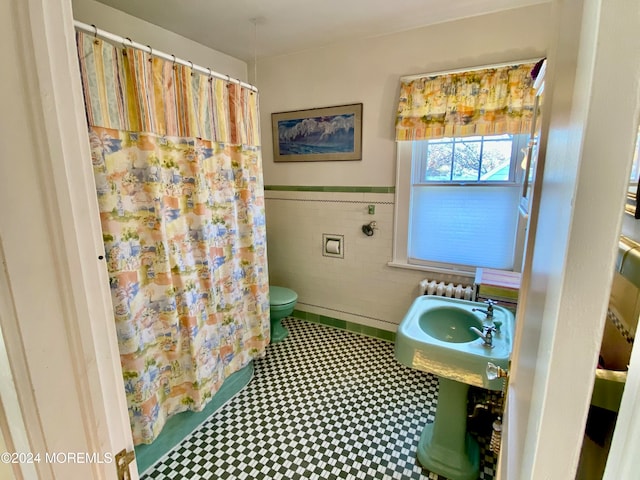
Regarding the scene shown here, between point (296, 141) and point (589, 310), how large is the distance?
2664 mm

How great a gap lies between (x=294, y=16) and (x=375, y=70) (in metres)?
0.68

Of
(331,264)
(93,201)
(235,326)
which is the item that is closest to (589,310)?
(93,201)

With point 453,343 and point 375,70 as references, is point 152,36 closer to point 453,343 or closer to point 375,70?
point 375,70

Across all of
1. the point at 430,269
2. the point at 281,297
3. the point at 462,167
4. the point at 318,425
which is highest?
the point at 462,167

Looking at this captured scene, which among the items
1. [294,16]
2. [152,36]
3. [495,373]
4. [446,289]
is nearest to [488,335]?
[495,373]

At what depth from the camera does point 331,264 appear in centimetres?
286

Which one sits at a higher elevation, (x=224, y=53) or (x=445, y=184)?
(x=224, y=53)

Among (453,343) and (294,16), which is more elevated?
(294,16)

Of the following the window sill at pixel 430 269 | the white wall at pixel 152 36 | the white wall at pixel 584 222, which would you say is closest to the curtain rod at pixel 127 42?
the white wall at pixel 152 36

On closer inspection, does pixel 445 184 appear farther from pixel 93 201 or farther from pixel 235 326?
pixel 93 201

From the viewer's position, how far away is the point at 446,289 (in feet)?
7.48

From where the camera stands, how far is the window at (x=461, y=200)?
7.04 feet

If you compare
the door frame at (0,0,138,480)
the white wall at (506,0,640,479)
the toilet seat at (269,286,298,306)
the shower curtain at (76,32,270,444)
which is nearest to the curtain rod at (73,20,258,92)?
the shower curtain at (76,32,270,444)

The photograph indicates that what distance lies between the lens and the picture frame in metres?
2.51
